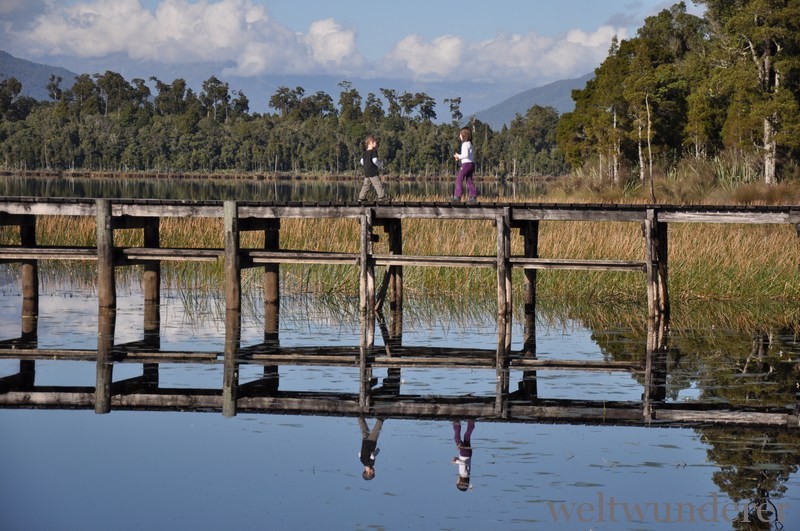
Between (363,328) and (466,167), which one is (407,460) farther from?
(466,167)

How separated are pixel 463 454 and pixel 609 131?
56.4 metres

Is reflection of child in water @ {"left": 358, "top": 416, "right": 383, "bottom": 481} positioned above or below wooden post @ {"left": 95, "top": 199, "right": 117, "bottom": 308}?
below

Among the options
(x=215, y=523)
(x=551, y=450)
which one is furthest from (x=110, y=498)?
(x=551, y=450)

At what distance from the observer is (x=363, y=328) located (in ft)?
65.2

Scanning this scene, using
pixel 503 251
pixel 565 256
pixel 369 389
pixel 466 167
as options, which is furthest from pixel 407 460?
pixel 565 256

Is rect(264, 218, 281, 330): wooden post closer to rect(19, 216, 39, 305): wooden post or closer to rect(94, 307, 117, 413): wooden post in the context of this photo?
rect(94, 307, 117, 413): wooden post

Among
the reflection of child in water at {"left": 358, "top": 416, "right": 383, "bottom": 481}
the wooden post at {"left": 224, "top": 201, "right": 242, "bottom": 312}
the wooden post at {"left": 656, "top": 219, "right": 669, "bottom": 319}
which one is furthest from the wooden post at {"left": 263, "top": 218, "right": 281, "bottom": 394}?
the reflection of child in water at {"left": 358, "top": 416, "right": 383, "bottom": 481}

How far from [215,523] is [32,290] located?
522 inches

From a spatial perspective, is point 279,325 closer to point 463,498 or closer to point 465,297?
point 465,297

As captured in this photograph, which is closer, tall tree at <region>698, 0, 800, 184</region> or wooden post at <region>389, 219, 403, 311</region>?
wooden post at <region>389, 219, 403, 311</region>

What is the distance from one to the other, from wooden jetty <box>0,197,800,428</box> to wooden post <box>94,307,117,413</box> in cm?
2

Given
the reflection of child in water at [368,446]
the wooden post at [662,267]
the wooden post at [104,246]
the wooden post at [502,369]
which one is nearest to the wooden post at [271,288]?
the wooden post at [104,246]

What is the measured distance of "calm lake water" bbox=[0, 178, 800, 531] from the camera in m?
9.64

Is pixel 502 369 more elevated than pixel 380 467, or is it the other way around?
pixel 502 369
